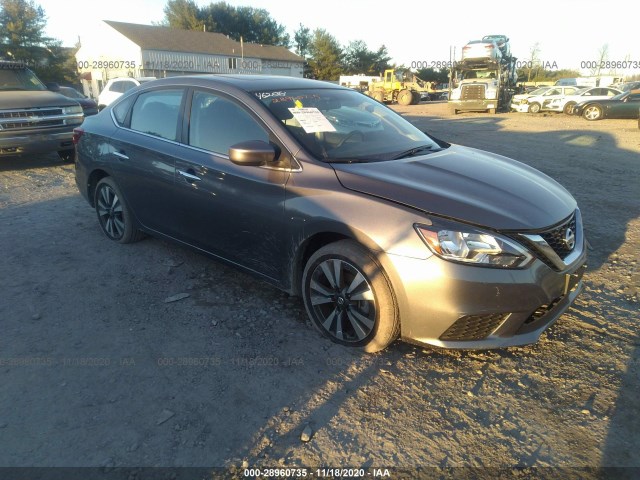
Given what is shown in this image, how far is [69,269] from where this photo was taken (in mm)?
4223

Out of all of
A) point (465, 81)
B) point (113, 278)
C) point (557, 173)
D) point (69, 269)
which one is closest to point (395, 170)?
point (113, 278)

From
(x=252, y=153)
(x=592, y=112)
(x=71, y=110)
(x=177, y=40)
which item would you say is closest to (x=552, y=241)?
(x=252, y=153)

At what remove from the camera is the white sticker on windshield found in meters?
3.29

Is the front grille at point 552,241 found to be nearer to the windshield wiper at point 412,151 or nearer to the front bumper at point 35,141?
the windshield wiper at point 412,151

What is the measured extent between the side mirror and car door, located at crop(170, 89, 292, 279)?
0.08m

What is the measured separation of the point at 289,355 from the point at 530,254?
61.4 inches

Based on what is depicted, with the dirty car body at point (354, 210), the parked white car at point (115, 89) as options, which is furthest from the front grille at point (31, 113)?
the parked white car at point (115, 89)

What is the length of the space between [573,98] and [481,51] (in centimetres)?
543

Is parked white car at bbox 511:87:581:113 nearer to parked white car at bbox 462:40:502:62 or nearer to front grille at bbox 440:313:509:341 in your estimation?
parked white car at bbox 462:40:502:62

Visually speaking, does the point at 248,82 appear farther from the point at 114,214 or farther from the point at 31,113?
the point at 31,113

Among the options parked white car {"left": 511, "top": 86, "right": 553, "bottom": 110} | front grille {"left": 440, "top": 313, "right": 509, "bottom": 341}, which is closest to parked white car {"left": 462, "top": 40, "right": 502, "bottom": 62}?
parked white car {"left": 511, "top": 86, "right": 553, "bottom": 110}

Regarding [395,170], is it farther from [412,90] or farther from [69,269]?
[412,90]

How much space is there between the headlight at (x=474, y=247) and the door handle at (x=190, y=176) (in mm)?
1896

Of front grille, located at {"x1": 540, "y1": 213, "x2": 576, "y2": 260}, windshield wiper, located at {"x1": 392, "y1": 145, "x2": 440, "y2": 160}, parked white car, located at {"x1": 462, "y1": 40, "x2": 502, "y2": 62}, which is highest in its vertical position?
parked white car, located at {"x1": 462, "y1": 40, "x2": 502, "y2": 62}
